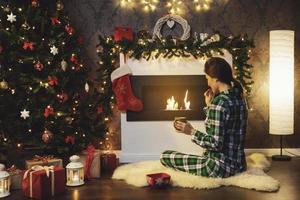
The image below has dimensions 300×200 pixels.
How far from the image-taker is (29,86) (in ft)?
12.9

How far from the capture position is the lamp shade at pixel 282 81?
4316mm

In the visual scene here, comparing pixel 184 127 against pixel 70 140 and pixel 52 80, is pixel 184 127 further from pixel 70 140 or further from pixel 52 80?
pixel 52 80

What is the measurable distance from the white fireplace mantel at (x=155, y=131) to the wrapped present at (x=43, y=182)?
143 cm

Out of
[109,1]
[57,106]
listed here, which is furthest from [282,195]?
[109,1]

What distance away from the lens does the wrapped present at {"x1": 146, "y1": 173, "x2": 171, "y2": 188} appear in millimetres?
3285

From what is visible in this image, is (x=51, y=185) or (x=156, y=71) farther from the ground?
(x=156, y=71)

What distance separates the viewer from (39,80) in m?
3.94

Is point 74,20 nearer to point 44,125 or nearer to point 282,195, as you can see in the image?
point 44,125

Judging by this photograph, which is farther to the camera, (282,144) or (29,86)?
(282,144)

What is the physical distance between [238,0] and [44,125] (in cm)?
266

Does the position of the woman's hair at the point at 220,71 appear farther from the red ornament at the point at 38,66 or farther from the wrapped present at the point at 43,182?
the red ornament at the point at 38,66

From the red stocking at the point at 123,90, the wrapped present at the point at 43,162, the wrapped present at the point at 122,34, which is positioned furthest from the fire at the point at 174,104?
the wrapped present at the point at 43,162

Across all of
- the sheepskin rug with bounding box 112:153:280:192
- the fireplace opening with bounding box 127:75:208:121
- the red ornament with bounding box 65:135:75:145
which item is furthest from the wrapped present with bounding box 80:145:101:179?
the fireplace opening with bounding box 127:75:208:121

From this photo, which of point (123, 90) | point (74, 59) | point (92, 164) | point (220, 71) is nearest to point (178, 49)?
point (123, 90)
